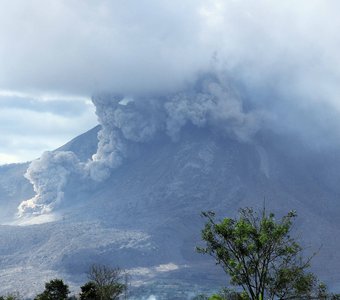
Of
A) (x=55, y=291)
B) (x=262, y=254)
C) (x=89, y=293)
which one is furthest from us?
(x=55, y=291)

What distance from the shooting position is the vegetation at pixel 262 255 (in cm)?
3288

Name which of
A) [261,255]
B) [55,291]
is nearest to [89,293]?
[55,291]

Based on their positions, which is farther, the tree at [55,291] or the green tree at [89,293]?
→ the tree at [55,291]

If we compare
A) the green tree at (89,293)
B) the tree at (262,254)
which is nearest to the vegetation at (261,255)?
the tree at (262,254)

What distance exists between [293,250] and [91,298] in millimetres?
33752

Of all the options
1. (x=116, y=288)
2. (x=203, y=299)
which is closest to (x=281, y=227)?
(x=203, y=299)

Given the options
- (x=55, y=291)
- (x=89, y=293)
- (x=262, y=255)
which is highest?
(x=55, y=291)

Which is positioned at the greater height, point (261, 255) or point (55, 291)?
point (55, 291)

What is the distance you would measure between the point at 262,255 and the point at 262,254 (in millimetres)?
74

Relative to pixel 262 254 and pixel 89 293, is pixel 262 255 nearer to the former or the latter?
pixel 262 254

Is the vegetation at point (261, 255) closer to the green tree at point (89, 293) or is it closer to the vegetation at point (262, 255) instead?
the vegetation at point (262, 255)

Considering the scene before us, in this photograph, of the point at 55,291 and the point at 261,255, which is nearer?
the point at 261,255

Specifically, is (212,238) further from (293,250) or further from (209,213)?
(293,250)

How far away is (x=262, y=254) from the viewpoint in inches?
1310
